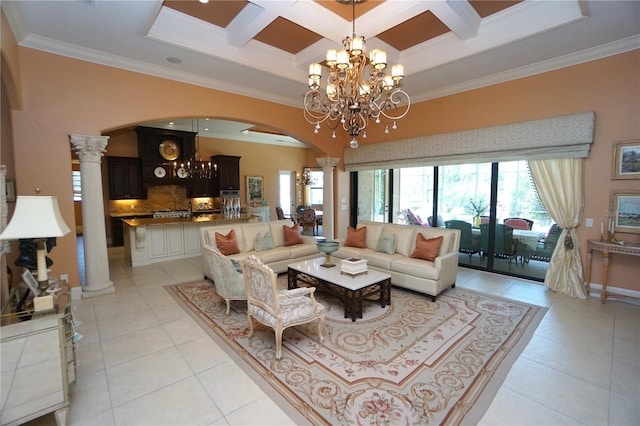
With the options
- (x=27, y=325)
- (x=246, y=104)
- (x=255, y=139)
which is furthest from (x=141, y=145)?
(x=27, y=325)

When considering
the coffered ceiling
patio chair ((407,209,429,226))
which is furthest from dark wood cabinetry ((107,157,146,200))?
patio chair ((407,209,429,226))

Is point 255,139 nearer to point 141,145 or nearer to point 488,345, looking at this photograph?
point 141,145

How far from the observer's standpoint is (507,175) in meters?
5.12

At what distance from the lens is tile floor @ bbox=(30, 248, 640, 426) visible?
207cm

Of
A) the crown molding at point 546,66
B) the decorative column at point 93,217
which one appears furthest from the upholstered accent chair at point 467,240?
the decorative column at point 93,217

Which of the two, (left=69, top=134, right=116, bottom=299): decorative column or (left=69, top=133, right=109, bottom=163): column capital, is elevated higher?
(left=69, top=133, right=109, bottom=163): column capital

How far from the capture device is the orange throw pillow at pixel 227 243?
4.88 meters

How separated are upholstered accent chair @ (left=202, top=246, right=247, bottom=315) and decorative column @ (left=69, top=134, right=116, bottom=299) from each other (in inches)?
79.0

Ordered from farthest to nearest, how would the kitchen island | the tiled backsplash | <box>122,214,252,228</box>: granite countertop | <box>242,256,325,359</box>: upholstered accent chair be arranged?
1. the tiled backsplash
2. <box>122,214,252,228</box>: granite countertop
3. the kitchen island
4. <box>242,256,325,359</box>: upholstered accent chair

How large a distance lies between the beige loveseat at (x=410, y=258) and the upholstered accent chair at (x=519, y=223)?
1.28 metres

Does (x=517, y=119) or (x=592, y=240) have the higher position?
(x=517, y=119)

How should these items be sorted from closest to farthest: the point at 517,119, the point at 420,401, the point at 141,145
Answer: the point at 420,401 < the point at 517,119 < the point at 141,145

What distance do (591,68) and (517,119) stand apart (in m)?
1.02

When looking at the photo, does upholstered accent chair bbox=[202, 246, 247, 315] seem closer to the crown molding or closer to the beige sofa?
the beige sofa
